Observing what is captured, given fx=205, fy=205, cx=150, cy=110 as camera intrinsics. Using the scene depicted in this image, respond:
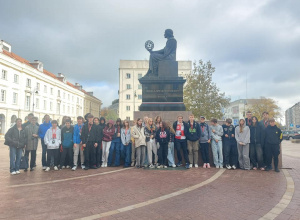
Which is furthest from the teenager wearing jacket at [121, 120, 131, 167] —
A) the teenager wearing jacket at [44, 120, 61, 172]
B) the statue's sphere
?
the statue's sphere

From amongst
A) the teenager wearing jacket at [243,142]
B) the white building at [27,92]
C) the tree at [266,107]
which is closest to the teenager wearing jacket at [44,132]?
the teenager wearing jacket at [243,142]

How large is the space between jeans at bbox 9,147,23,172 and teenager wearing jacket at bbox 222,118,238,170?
7319mm

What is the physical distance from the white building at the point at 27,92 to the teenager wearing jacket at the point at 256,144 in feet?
112

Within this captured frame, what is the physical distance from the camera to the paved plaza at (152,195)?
→ 3.64 m

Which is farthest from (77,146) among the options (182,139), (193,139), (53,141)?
(193,139)

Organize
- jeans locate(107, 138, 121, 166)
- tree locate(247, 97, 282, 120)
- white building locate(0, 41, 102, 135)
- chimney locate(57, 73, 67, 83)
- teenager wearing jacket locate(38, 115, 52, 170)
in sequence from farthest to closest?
chimney locate(57, 73, 67, 83)
tree locate(247, 97, 282, 120)
white building locate(0, 41, 102, 135)
jeans locate(107, 138, 121, 166)
teenager wearing jacket locate(38, 115, 52, 170)

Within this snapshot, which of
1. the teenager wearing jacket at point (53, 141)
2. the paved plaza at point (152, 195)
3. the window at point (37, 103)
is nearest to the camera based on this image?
the paved plaza at point (152, 195)

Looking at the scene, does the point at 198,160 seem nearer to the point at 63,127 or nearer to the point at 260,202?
the point at 260,202

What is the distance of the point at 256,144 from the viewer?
24.0 feet

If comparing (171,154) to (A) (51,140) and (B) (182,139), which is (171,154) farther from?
(A) (51,140)

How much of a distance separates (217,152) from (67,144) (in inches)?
221

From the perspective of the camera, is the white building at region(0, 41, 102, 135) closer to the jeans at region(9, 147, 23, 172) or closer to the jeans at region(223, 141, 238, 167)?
the jeans at region(9, 147, 23, 172)

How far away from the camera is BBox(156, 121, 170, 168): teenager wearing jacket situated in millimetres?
7305

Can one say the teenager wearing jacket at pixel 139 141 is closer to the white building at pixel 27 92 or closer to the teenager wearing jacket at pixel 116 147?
the teenager wearing jacket at pixel 116 147
